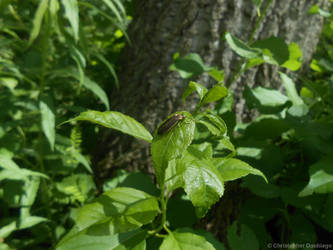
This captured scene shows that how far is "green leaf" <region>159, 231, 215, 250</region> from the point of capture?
60 cm

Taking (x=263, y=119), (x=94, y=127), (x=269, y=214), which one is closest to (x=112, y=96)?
(x=94, y=127)

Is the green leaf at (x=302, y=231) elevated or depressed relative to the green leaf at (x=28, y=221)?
elevated

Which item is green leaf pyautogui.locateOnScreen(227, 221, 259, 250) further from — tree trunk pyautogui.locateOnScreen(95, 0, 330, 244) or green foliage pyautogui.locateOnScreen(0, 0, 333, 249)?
tree trunk pyautogui.locateOnScreen(95, 0, 330, 244)

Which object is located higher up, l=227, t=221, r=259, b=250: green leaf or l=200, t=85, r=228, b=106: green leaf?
l=200, t=85, r=228, b=106: green leaf

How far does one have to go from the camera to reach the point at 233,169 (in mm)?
627

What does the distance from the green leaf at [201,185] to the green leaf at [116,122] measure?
13 centimetres

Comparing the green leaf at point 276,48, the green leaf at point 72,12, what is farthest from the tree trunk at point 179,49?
the green leaf at point 72,12

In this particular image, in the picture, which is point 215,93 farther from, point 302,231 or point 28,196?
point 28,196

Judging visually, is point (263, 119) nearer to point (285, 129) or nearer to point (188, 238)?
point (285, 129)

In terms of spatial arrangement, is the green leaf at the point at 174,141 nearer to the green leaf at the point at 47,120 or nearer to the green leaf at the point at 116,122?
the green leaf at the point at 116,122

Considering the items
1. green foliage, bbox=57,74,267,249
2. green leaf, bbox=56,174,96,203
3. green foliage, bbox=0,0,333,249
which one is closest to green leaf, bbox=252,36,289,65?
green foliage, bbox=0,0,333,249

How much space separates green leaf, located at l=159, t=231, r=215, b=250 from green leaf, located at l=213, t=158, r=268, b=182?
14 cm

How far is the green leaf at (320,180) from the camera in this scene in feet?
2.71

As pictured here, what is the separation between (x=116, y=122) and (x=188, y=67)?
58cm
